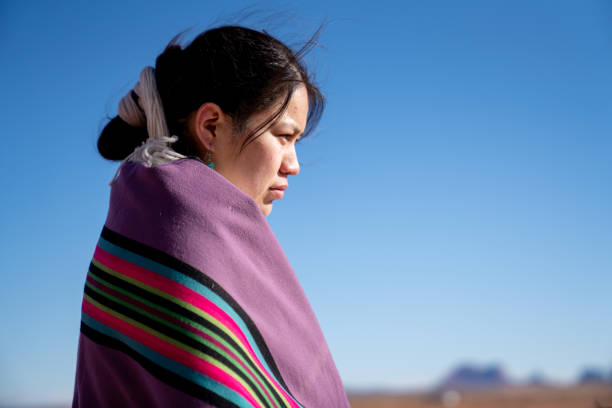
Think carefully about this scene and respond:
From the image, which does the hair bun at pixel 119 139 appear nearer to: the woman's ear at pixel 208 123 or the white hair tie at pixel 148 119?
the white hair tie at pixel 148 119

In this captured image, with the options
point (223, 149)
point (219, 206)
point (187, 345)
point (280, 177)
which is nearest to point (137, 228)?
point (219, 206)

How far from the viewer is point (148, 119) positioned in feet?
6.46

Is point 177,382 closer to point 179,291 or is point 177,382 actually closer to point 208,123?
point 179,291

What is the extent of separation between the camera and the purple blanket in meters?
1.38

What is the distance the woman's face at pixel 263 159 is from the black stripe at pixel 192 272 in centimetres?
47

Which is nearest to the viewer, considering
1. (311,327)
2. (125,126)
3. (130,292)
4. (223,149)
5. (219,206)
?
(130,292)

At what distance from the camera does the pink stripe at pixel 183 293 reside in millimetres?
1420

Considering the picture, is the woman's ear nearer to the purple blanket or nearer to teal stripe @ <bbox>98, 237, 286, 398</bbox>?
the purple blanket

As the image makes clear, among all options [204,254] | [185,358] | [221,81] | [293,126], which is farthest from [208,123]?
[185,358]

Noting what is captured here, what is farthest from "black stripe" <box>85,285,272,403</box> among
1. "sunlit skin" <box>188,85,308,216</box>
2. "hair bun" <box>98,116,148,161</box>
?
"hair bun" <box>98,116,148,161</box>

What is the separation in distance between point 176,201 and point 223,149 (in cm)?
43

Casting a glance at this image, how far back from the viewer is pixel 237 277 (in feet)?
5.14

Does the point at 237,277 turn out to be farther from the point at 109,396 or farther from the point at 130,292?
the point at 109,396

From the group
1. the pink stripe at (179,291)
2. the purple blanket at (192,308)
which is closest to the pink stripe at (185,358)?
the purple blanket at (192,308)
